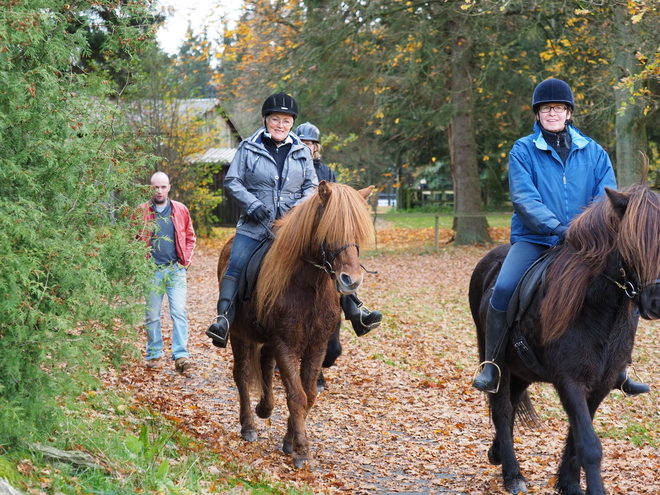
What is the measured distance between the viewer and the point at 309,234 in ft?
19.2

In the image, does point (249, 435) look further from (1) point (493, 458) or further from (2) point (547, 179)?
(2) point (547, 179)

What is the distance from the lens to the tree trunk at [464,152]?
22.0 meters

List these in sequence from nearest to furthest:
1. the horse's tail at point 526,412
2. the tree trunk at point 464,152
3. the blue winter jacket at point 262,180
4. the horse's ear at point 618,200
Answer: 1. the horse's ear at point 618,200
2. the horse's tail at point 526,412
3. the blue winter jacket at point 262,180
4. the tree trunk at point 464,152

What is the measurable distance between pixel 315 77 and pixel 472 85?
4595 millimetres

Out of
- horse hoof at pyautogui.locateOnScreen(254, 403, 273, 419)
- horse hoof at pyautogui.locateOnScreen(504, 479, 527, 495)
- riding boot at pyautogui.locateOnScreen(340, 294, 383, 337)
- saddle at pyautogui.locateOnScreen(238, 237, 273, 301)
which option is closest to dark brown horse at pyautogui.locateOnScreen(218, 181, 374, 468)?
saddle at pyautogui.locateOnScreen(238, 237, 273, 301)

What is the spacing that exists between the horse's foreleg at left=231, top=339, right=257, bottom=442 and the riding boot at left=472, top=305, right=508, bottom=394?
2.24m

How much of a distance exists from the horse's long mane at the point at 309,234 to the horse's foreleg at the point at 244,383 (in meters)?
0.88

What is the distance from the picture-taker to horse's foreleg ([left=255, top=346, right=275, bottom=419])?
6.95 meters

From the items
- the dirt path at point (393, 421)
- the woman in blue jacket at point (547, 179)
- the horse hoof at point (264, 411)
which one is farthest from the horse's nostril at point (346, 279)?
the horse hoof at point (264, 411)

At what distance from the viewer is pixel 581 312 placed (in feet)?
16.1

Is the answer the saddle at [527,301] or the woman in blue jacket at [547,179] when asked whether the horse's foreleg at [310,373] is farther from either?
the saddle at [527,301]

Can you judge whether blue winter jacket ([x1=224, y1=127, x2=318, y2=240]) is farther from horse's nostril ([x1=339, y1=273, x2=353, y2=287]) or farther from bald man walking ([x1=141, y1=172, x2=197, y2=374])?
bald man walking ([x1=141, y1=172, x2=197, y2=374])

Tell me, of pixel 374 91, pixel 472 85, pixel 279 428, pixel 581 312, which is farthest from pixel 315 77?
pixel 581 312

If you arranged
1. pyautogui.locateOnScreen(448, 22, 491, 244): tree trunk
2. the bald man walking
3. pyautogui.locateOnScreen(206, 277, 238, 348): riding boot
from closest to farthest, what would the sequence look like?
pyautogui.locateOnScreen(206, 277, 238, 348): riding boot < the bald man walking < pyautogui.locateOnScreen(448, 22, 491, 244): tree trunk
